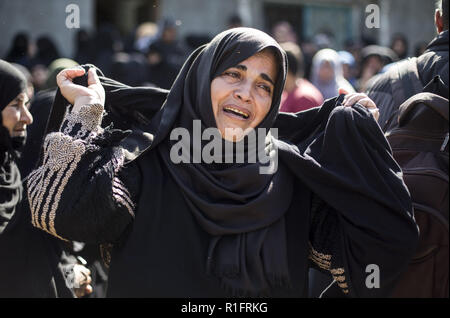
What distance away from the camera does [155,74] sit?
6.37 meters

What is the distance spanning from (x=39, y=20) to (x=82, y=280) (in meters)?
7.21

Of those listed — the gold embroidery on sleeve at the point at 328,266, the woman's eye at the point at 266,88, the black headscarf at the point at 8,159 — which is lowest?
the gold embroidery on sleeve at the point at 328,266

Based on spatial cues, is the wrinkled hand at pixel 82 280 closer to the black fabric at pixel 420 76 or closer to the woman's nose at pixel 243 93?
the woman's nose at pixel 243 93

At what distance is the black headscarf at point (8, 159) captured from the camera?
2639mm

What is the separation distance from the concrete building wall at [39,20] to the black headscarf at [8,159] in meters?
6.40

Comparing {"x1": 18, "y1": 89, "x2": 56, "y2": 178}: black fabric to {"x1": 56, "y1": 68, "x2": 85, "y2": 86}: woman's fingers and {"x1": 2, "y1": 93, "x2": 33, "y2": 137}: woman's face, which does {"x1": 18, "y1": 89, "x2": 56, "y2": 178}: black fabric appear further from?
{"x1": 56, "y1": 68, "x2": 85, "y2": 86}: woman's fingers

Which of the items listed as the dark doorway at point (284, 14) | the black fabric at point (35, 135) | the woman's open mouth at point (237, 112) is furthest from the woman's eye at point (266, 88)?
the dark doorway at point (284, 14)

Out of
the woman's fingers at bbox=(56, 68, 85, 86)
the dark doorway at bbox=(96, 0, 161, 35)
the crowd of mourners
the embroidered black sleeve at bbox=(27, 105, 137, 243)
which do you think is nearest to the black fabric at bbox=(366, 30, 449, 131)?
the crowd of mourners

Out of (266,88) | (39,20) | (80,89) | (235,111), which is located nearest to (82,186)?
(80,89)

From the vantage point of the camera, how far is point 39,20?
30.3ft

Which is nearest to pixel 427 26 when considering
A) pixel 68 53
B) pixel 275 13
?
pixel 275 13

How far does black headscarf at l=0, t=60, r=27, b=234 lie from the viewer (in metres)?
2.64

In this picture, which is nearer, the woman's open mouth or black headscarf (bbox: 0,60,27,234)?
the woman's open mouth

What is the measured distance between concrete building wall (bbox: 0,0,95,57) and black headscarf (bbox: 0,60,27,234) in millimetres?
6401
